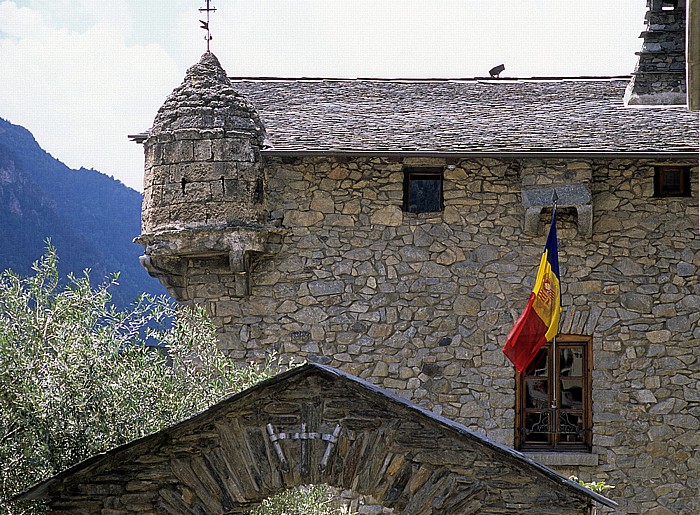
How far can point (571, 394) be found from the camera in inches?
471

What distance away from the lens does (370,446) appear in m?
Answer: 6.88

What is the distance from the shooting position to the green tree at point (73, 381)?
777 centimetres

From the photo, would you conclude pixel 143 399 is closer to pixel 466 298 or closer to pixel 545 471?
pixel 545 471

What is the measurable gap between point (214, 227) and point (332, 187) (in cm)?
132

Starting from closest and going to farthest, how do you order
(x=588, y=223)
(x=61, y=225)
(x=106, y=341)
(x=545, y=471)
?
(x=545, y=471) < (x=106, y=341) < (x=588, y=223) < (x=61, y=225)

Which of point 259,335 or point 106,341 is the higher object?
point 259,335

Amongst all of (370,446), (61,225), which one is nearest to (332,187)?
(370,446)

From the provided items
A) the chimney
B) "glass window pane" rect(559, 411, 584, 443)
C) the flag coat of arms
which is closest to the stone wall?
"glass window pane" rect(559, 411, 584, 443)

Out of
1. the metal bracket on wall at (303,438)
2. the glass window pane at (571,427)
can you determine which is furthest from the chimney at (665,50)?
the metal bracket on wall at (303,438)

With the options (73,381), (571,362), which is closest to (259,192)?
(571,362)

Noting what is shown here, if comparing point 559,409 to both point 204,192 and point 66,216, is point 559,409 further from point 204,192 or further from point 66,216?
point 66,216

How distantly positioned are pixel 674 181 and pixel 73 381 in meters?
6.84

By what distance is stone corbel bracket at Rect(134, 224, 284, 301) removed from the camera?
11.8 meters

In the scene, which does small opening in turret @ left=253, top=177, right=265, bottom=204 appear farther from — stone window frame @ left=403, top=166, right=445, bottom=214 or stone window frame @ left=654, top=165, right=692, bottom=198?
stone window frame @ left=654, top=165, right=692, bottom=198
